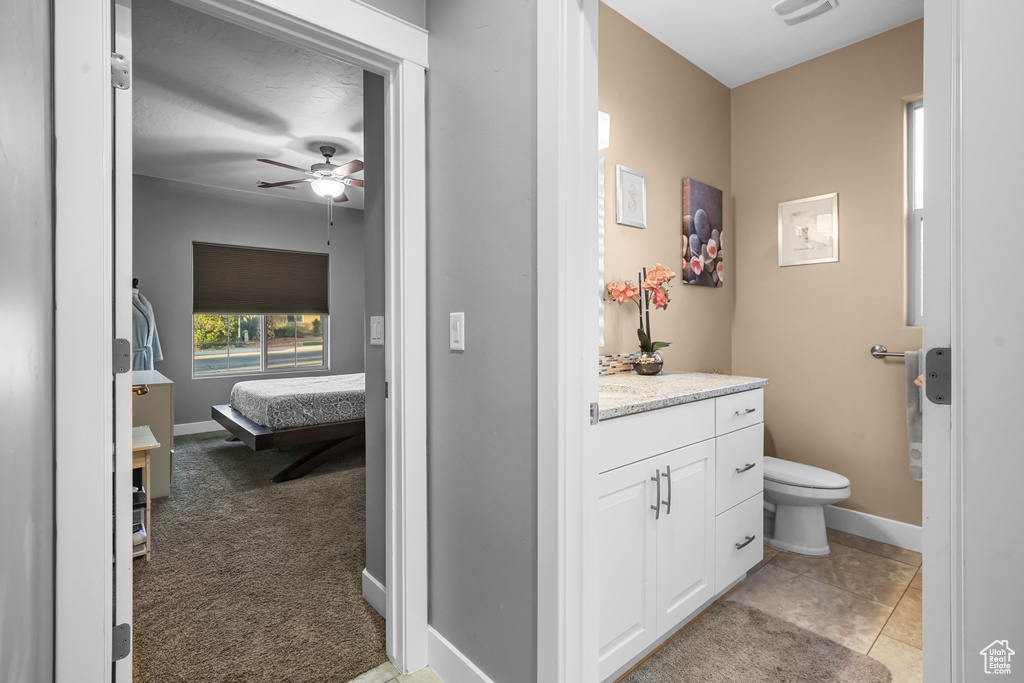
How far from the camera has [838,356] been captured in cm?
272

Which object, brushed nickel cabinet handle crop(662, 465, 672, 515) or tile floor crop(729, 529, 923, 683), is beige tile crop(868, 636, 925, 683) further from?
brushed nickel cabinet handle crop(662, 465, 672, 515)

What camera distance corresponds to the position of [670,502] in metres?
1.66

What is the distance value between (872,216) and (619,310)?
4.70 ft

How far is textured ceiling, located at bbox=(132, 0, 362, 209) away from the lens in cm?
244

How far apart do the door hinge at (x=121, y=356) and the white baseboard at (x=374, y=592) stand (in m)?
1.23

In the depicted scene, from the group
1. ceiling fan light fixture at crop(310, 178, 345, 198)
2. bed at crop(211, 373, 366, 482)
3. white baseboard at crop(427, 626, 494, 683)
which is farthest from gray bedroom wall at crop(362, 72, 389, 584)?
ceiling fan light fixture at crop(310, 178, 345, 198)

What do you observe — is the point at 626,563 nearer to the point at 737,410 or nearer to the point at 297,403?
the point at 737,410

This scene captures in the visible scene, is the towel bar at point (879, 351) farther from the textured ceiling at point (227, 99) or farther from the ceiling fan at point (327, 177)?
the ceiling fan at point (327, 177)

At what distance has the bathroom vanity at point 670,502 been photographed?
1489 millimetres

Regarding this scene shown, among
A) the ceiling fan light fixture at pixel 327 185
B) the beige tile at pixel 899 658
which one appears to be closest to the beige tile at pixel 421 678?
the beige tile at pixel 899 658

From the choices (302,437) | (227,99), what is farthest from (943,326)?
(302,437)

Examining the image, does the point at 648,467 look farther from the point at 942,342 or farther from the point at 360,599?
the point at 360,599

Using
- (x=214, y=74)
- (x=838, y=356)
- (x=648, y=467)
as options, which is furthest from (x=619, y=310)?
(x=214, y=74)

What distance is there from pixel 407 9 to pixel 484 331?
107 centimetres
